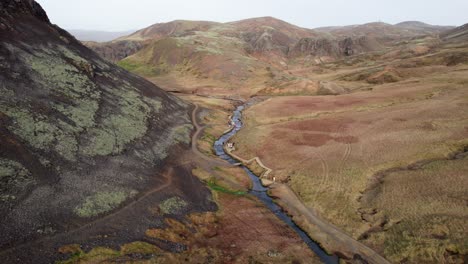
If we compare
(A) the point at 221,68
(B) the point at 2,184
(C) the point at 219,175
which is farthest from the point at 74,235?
(A) the point at 221,68

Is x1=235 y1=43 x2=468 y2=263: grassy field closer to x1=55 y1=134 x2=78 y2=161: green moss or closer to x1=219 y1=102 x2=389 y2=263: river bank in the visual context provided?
x1=219 y1=102 x2=389 y2=263: river bank

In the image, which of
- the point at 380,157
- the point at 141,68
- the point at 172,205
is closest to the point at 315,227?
the point at 172,205

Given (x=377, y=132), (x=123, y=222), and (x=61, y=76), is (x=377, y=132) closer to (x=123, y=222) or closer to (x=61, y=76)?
(x=123, y=222)

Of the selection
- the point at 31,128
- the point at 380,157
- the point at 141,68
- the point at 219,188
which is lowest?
the point at 219,188

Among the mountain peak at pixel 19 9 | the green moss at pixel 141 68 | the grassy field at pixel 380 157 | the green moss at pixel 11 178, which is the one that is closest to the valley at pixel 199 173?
the green moss at pixel 11 178

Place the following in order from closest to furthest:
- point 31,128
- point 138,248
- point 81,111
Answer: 1. point 138,248
2. point 31,128
3. point 81,111

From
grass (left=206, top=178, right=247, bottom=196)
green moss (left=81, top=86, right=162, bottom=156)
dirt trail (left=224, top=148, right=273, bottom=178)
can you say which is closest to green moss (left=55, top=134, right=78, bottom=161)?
green moss (left=81, top=86, right=162, bottom=156)

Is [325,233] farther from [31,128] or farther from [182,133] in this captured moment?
[31,128]
